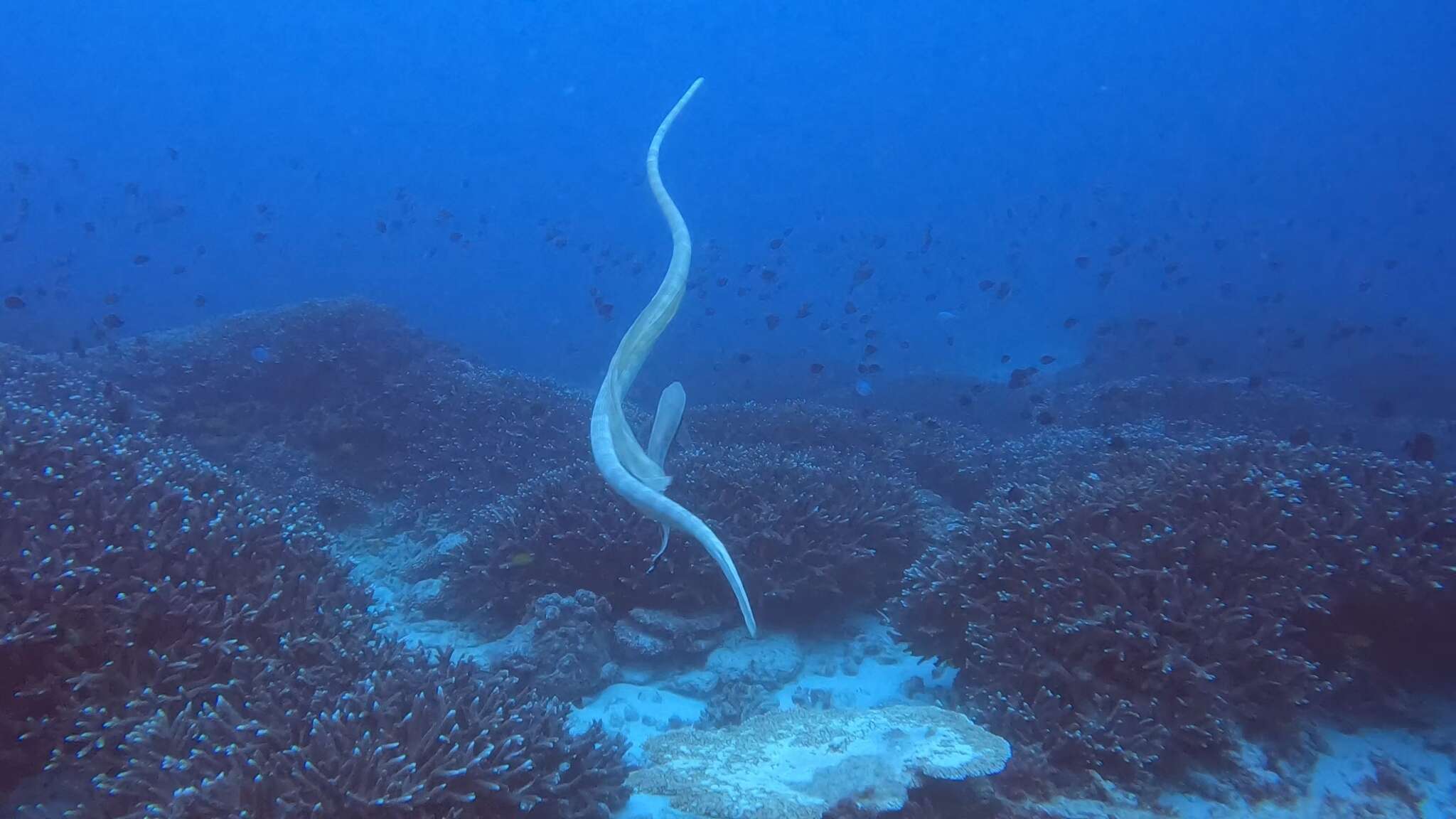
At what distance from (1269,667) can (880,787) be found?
2747 millimetres

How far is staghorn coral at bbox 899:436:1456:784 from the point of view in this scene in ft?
12.9

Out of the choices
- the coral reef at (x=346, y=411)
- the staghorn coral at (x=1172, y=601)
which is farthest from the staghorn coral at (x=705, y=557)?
the coral reef at (x=346, y=411)

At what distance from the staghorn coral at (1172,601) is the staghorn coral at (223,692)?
273 cm

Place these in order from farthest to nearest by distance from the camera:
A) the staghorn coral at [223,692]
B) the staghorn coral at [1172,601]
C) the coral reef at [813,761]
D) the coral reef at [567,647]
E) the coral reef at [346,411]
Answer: the coral reef at [346,411], the coral reef at [567,647], the staghorn coral at [1172,601], the coral reef at [813,761], the staghorn coral at [223,692]

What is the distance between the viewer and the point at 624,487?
2686 millimetres

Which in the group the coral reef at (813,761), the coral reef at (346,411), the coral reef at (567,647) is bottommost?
the coral reef at (813,761)

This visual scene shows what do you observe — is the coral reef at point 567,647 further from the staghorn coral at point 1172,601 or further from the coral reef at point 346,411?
the coral reef at point 346,411

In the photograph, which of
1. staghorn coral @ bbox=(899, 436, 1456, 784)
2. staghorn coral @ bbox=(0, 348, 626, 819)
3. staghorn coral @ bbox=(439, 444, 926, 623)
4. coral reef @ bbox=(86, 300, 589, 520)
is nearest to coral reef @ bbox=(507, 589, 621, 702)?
staghorn coral @ bbox=(0, 348, 626, 819)

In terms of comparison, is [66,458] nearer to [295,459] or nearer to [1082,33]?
[295,459]

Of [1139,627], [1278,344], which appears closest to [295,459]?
[1139,627]

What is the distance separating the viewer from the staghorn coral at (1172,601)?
3945mm

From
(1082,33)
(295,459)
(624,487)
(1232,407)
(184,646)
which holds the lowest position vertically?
(624,487)

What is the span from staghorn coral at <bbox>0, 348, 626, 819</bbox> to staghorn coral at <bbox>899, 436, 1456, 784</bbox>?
273cm

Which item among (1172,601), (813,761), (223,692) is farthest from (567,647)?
(1172,601)
